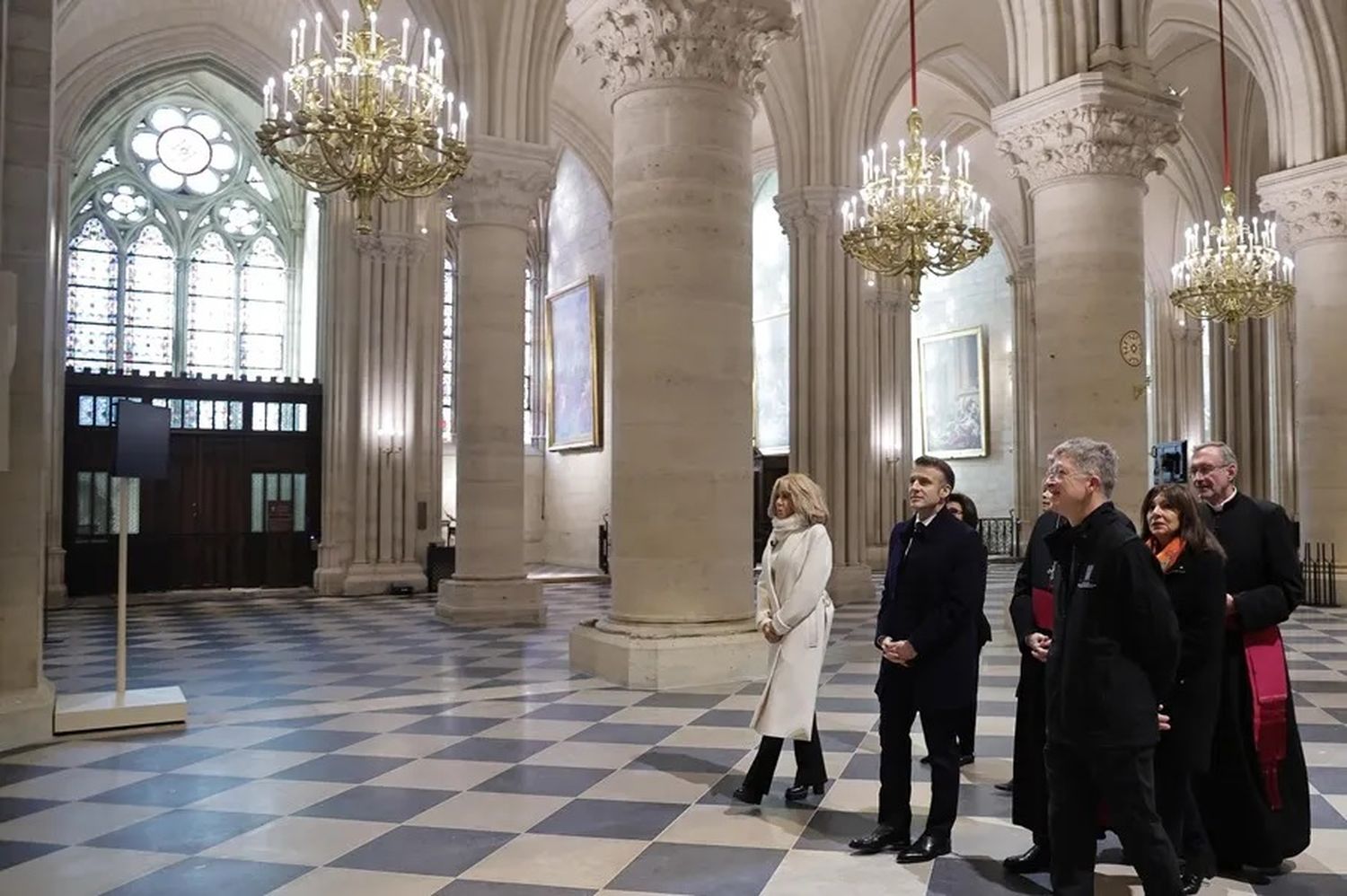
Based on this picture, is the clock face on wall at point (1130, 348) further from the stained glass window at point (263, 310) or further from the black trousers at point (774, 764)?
the stained glass window at point (263, 310)

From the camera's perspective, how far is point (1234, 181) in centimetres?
2302

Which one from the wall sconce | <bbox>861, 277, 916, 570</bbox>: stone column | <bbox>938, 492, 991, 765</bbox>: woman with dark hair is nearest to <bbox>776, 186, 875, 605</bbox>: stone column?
<bbox>861, 277, 916, 570</bbox>: stone column

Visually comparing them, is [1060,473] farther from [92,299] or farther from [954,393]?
[954,393]

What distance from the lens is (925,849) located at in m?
4.32

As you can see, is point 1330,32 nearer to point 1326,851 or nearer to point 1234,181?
point 1234,181

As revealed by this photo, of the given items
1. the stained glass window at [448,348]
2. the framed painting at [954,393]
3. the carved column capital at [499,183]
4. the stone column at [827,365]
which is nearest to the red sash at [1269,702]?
the carved column capital at [499,183]

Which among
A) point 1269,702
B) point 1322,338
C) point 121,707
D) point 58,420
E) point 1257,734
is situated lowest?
point 121,707

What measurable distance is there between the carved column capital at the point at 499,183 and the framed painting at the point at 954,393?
18.5 meters

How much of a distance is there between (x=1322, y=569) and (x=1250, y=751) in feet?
41.6

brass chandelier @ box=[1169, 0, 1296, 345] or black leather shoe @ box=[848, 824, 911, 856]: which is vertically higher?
brass chandelier @ box=[1169, 0, 1296, 345]

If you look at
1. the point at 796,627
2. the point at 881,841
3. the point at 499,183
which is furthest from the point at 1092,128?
the point at 881,841

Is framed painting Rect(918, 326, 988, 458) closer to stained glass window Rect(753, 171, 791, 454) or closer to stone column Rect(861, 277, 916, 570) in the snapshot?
stained glass window Rect(753, 171, 791, 454)

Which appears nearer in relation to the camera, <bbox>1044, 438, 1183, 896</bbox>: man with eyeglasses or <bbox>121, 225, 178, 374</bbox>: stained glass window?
<bbox>1044, 438, 1183, 896</bbox>: man with eyeglasses

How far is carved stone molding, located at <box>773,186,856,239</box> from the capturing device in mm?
16500
